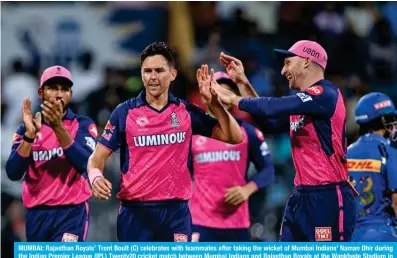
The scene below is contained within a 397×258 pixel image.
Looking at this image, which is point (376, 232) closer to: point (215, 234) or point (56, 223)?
point (215, 234)

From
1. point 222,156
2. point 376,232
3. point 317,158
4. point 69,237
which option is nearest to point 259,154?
point 222,156

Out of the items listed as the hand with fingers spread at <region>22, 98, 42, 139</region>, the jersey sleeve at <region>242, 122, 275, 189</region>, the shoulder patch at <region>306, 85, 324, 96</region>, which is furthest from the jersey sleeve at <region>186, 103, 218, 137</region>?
the jersey sleeve at <region>242, 122, 275, 189</region>

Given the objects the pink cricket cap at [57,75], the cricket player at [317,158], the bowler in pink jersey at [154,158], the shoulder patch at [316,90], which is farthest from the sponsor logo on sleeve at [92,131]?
the shoulder patch at [316,90]

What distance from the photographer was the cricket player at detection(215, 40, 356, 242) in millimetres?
7305

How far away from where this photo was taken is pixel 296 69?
25.1ft

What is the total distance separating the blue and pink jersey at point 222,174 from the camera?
9625mm

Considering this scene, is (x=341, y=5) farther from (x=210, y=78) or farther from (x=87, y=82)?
(x=210, y=78)

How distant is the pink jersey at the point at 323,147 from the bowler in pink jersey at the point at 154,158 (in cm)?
60

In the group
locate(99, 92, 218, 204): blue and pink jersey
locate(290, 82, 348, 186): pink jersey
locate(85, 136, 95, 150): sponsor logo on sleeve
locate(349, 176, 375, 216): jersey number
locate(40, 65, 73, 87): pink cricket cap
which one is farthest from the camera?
locate(40, 65, 73, 87): pink cricket cap

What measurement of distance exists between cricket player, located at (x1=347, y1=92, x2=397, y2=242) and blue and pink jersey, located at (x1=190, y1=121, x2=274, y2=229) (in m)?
1.54

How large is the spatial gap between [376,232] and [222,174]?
2.03m

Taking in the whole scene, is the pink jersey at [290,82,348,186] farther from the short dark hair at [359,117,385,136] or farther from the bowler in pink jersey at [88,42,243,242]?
the short dark hair at [359,117,385,136]

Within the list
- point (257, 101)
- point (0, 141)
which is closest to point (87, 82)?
point (0, 141)

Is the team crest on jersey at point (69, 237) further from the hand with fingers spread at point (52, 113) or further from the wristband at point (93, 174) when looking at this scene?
the wristband at point (93, 174)
